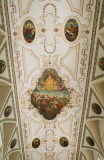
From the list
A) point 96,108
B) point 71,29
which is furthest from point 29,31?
point 96,108

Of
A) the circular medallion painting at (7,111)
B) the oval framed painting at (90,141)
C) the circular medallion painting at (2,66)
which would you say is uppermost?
the circular medallion painting at (2,66)

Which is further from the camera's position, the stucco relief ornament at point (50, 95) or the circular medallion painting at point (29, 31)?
the stucco relief ornament at point (50, 95)

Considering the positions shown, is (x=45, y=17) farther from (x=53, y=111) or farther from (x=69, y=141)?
(x=69, y=141)

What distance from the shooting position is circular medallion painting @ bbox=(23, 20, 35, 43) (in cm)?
1007

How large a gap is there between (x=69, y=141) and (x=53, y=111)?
3124 millimetres

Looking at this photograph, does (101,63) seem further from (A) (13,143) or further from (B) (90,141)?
(A) (13,143)

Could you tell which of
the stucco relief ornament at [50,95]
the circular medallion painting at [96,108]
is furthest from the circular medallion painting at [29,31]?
the circular medallion painting at [96,108]

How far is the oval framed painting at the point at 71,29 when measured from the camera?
32.6 feet

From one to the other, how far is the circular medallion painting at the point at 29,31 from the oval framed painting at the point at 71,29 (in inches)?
64.5

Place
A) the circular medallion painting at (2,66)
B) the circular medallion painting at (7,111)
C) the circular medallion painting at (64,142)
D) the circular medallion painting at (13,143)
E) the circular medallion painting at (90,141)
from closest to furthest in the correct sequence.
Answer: the circular medallion painting at (2,66)
the circular medallion painting at (7,111)
the circular medallion painting at (13,143)
the circular medallion painting at (90,141)
the circular medallion painting at (64,142)

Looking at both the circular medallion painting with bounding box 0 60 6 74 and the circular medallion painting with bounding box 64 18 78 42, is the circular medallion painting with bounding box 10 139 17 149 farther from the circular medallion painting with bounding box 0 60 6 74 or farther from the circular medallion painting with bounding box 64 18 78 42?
the circular medallion painting with bounding box 64 18 78 42

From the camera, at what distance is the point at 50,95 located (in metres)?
12.8

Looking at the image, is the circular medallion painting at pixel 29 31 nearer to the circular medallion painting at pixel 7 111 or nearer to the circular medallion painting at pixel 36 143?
the circular medallion painting at pixel 7 111

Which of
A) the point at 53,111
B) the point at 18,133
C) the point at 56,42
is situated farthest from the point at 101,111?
the point at 18,133
